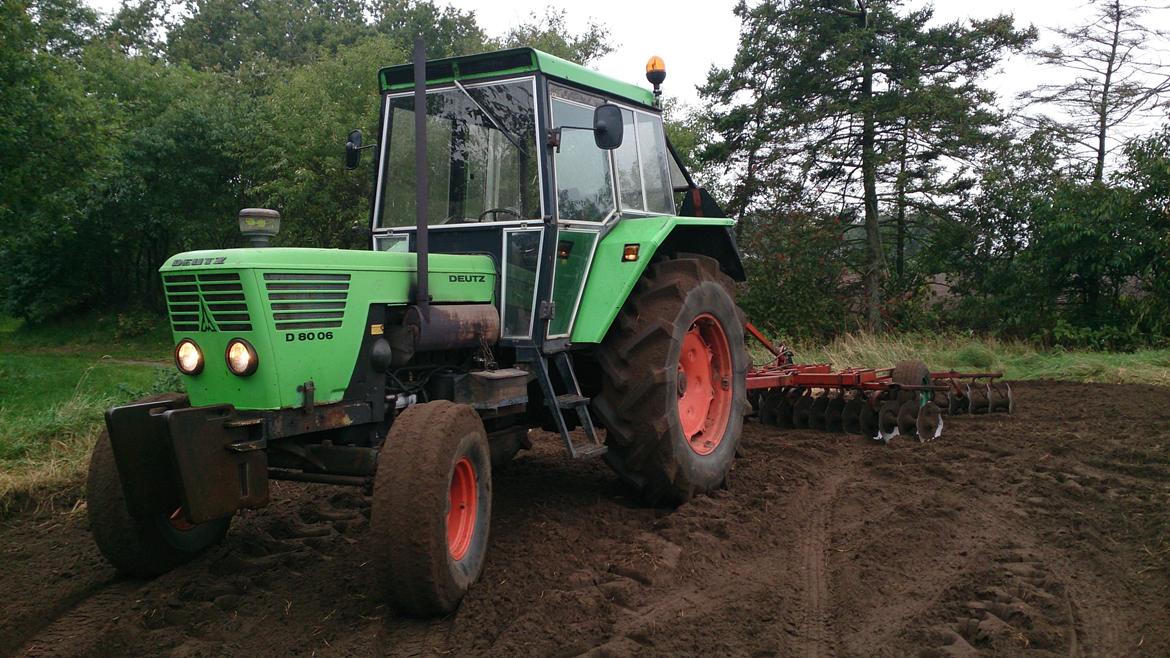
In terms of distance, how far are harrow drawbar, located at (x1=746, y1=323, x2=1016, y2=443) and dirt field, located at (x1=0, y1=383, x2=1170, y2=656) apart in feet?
2.80

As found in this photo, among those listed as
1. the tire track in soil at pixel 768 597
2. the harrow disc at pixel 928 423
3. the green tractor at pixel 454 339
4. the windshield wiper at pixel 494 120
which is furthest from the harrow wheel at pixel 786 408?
the windshield wiper at pixel 494 120

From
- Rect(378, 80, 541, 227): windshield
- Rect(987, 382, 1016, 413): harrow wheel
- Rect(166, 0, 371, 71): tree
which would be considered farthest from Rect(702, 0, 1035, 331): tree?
Rect(166, 0, 371, 71): tree

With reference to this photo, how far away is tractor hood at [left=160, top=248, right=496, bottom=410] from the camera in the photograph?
3.57m

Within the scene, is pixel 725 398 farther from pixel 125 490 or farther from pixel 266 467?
pixel 125 490

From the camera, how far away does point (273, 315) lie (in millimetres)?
3586

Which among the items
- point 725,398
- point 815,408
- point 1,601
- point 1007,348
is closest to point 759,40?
point 1007,348

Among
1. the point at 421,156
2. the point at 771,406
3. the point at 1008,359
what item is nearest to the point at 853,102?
the point at 1008,359

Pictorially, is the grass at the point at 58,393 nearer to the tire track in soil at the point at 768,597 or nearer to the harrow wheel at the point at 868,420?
the tire track in soil at the point at 768,597

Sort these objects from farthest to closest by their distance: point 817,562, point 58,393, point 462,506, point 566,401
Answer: point 58,393, point 566,401, point 817,562, point 462,506

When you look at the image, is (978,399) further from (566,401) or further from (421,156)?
(421,156)

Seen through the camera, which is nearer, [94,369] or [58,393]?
[58,393]

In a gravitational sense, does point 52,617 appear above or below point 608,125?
below

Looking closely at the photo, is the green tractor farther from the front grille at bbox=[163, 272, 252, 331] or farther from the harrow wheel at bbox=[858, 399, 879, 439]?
the harrow wheel at bbox=[858, 399, 879, 439]

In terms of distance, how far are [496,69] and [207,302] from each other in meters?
2.03
